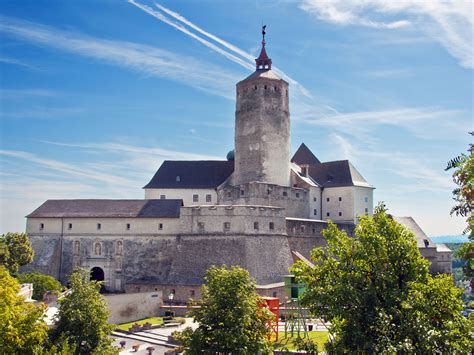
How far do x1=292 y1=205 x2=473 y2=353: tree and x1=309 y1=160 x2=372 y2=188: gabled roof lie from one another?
3562 centimetres

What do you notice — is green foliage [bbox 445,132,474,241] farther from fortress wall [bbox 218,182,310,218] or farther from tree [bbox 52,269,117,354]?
fortress wall [bbox 218,182,310,218]

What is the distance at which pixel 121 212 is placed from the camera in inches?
1863

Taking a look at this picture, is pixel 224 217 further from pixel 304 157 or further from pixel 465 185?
pixel 465 185

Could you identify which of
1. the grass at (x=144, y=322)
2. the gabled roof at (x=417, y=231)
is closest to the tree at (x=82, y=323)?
the grass at (x=144, y=322)

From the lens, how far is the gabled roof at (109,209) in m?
46.6

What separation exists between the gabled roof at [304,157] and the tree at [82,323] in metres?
41.5

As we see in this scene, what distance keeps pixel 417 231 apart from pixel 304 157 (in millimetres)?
15331

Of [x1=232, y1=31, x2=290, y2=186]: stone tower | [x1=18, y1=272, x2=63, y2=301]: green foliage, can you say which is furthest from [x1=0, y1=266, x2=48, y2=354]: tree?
[x1=232, y1=31, x2=290, y2=186]: stone tower

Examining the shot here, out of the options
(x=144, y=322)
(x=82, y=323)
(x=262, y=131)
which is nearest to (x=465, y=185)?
(x=82, y=323)

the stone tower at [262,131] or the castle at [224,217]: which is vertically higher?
the stone tower at [262,131]

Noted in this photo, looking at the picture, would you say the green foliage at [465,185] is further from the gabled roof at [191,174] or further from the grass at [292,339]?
the gabled roof at [191,174]

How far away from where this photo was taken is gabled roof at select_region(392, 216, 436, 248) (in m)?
54.7

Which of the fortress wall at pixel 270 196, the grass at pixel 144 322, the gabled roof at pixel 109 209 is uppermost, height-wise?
the fortress wall at pixel 270 196

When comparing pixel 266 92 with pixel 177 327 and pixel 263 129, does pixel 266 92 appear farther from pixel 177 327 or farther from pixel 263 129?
pixel 177 327
